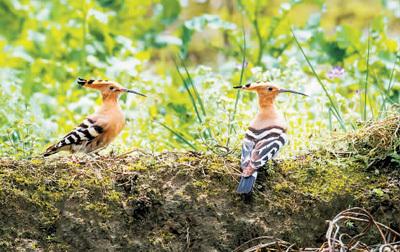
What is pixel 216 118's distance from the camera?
16.2 ft

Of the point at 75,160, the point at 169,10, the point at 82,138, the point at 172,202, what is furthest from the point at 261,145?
the point at 169,10

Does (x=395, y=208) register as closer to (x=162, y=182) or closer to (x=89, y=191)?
(x=162, y=182)

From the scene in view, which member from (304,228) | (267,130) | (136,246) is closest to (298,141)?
(267,130)

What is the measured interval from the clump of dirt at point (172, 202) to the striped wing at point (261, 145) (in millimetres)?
80

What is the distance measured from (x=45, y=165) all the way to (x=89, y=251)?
0.45 metres

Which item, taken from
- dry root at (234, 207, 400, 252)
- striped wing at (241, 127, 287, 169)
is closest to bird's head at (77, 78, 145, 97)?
striped wing at (241, 127, 287, 169)

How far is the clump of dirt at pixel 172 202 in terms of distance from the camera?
349 centimetres

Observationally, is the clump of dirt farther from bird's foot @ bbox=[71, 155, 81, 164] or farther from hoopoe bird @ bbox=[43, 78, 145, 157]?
hoopoe bird @ bbox=[43, 78, 145, 157]

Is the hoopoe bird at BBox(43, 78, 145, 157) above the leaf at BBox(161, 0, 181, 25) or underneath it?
underneath

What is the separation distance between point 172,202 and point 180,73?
1.93 m

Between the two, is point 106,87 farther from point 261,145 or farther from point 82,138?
point 261,145

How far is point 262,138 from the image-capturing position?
3818 mm

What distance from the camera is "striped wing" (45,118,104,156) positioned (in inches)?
163

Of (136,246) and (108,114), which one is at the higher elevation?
(108,114)
